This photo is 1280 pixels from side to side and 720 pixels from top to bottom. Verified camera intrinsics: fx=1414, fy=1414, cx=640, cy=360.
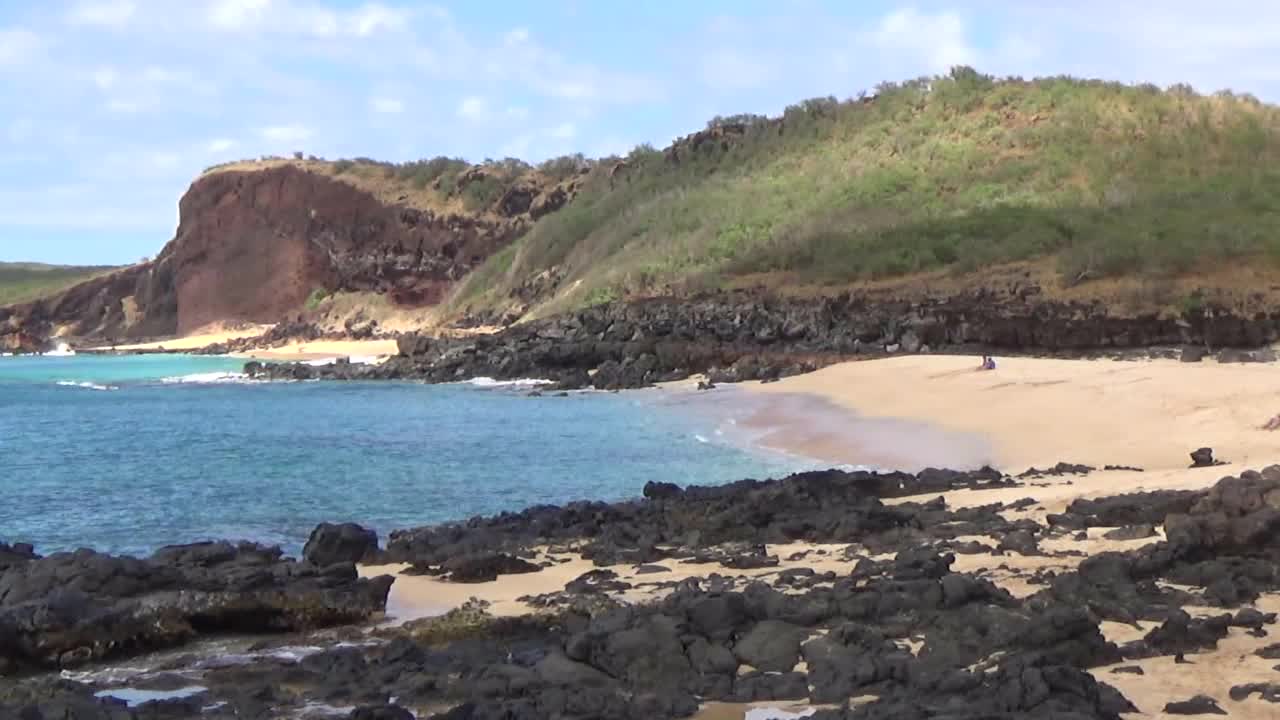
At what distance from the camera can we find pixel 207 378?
5966cm

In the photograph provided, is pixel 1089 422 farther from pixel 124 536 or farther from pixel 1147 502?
pixel 124 536

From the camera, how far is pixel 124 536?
18.1 m

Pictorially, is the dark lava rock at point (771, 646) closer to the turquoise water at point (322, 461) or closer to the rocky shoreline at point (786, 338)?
the turquoise water at point (322, 461)

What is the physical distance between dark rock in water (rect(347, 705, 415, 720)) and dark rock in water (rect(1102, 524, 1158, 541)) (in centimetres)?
721

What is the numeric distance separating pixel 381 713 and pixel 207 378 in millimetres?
54334

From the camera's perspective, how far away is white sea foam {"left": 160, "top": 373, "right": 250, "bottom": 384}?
2236 inches

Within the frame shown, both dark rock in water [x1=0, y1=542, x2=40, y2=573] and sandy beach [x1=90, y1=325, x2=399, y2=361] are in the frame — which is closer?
dark rock in water [x1=0, y1=542, x2=40, y2=573]

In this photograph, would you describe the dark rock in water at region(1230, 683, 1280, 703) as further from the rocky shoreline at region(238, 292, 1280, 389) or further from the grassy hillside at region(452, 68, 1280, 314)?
the grassy hillside at region(452, 68, 1280, 314)

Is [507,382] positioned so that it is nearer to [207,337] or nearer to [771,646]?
[771,646]

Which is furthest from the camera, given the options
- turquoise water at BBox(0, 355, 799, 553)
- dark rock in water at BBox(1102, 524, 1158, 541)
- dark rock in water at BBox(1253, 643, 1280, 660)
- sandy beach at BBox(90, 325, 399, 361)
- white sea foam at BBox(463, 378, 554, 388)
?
sandy beach at BBox(90, 325, 399, 361)

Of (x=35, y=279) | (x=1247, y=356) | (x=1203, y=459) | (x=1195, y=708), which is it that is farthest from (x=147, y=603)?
(x=35, y=279)

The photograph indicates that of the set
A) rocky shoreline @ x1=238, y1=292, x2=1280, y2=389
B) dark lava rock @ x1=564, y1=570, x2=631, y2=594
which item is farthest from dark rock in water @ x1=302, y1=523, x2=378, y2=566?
rocky shoreline @ x1=238, y1=292, x2=1280, y2=389

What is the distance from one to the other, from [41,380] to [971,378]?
47427mm

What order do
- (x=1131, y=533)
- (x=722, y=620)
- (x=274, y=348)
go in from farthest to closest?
1. (x=274, y=348)
2. (x=1131, y=533)
3. (x=722, y=620)
